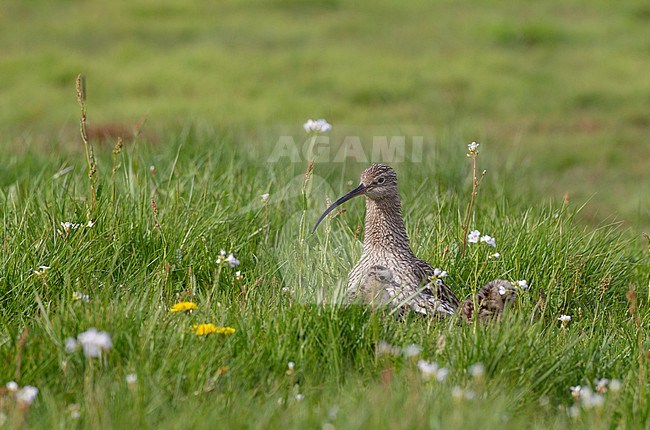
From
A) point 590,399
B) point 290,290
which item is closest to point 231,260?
point 290,290

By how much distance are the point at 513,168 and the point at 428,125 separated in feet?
14.3

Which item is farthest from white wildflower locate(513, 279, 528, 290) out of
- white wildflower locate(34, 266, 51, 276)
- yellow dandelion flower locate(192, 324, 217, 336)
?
white wildflower locate(34, 266, 51, 276)

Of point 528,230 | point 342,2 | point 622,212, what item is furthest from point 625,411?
point 342,2

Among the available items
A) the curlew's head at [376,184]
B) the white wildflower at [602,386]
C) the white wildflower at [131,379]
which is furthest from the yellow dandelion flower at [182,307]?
the white wildflower at [602,386]

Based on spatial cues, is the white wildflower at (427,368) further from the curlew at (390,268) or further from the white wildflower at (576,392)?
the curlew at (390,268)

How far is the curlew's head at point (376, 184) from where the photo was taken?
4879 mm

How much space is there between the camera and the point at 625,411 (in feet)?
11.6

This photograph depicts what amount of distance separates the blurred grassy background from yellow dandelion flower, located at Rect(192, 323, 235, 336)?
4.55 metres

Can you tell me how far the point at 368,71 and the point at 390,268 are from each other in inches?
416

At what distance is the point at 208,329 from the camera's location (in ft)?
12.5

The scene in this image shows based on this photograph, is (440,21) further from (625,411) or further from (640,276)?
(625,411)

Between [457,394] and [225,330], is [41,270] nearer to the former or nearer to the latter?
[225,330]

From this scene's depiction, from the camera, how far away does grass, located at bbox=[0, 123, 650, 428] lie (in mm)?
3418

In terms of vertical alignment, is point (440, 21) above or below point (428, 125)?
above
